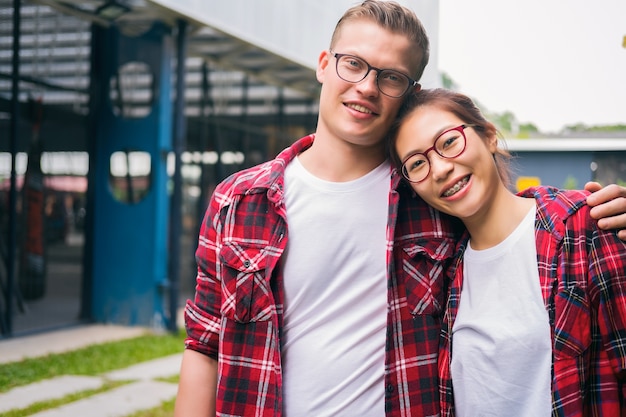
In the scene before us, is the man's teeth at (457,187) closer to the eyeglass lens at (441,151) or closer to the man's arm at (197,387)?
the eyeglass lens at (441,151)

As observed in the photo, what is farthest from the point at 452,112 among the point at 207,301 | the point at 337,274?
the point at 207,301

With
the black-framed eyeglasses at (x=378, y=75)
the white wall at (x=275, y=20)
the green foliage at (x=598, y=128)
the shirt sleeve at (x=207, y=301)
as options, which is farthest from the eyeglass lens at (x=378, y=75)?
the white wall at (x=275, y=20)

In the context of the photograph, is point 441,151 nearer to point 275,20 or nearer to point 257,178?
point 257,178

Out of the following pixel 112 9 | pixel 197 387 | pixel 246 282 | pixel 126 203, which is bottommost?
pixel 197 387

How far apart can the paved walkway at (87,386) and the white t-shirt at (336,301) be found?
3359mm

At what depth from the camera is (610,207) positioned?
178cm

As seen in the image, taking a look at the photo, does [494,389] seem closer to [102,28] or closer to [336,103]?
[336,103]

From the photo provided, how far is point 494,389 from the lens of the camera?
6.21 ft

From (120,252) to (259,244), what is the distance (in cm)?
658

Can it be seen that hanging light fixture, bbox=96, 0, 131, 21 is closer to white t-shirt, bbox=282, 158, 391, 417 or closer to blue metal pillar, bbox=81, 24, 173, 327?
blue metal pillar, bbox=81, 24, 173, 327

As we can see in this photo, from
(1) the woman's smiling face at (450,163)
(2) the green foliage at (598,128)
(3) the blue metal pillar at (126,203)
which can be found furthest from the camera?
(3) the blue metal pillar at (126,203)

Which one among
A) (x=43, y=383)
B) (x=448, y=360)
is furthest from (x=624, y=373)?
(x=43, y=383)

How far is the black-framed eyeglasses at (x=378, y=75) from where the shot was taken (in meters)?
2.04

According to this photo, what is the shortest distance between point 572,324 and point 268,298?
839 millimetres
